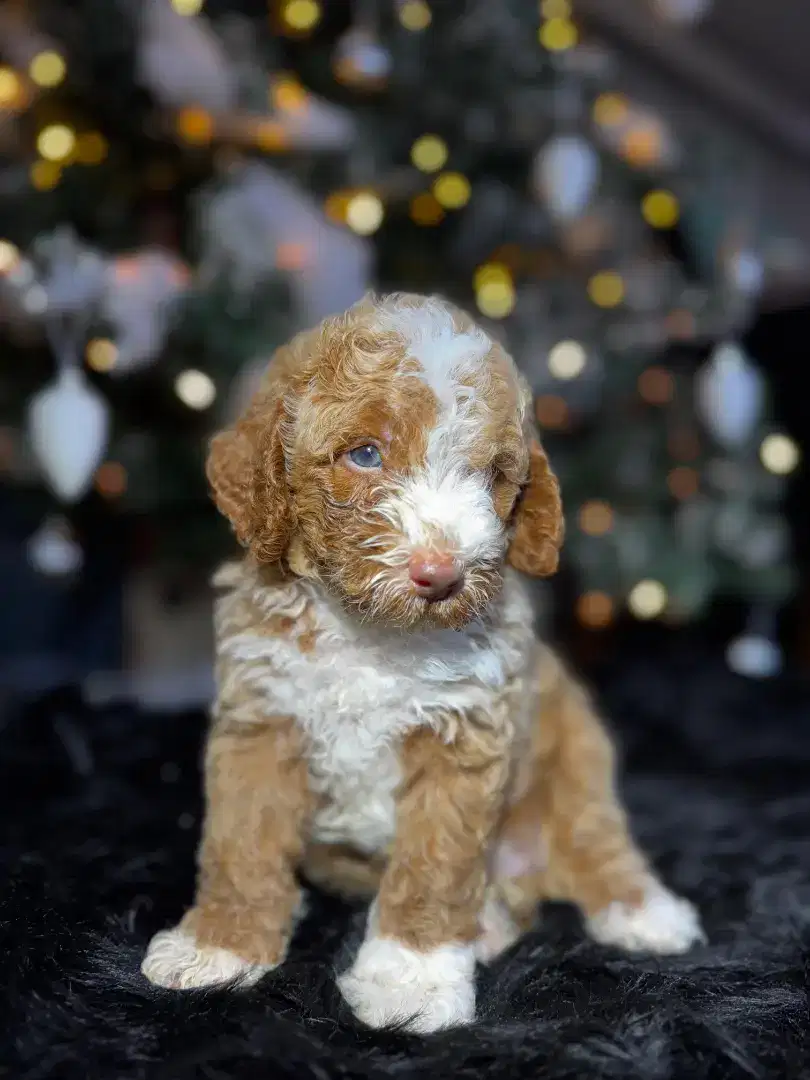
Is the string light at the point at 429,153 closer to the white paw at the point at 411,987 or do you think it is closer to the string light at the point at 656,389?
the string light at the point at 656,389

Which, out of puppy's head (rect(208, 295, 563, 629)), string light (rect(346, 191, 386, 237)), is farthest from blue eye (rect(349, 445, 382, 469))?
string light (rect(346, 191, 386, 237))

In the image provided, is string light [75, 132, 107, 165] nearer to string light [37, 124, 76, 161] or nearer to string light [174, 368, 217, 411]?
string light [37, 124, 76, 161]

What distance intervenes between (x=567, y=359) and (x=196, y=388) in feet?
2.60

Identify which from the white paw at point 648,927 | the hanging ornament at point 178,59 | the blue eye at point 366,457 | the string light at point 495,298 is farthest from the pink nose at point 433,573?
the hanging ornament at point 178,59

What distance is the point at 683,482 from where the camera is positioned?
2639 mm

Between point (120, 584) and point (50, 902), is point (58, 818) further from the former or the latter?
point (120, 584)

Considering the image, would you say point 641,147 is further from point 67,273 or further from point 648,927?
point 648,927

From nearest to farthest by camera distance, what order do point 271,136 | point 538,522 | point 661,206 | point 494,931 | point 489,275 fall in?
point 538,522, point 494,931, point 271,136, point 489,275, point 661,206

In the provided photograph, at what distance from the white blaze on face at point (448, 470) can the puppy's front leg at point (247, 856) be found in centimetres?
33

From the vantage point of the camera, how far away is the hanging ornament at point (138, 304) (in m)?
2.03

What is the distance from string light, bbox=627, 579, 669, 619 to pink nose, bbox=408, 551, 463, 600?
1500mm

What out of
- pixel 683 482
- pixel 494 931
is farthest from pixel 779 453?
pixel 494 931

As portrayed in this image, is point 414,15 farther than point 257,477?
Yes

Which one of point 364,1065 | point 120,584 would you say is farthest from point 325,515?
point 120,584
